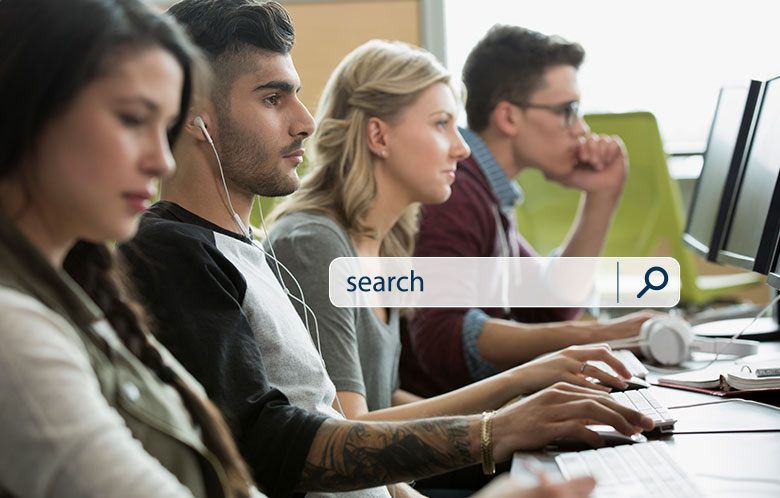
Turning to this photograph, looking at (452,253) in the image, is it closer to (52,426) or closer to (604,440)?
(604,440)

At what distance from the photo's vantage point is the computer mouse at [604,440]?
1.05 m

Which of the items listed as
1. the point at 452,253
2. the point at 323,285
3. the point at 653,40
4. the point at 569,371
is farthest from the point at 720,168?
the point at 653,40

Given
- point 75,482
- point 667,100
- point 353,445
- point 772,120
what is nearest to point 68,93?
point 75,482

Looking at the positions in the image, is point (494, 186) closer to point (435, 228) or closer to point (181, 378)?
point (435, 228)

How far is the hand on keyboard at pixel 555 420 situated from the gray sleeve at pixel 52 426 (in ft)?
1.77

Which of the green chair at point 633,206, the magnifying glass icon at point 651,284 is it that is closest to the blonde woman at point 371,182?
the magnifying glass icon at point 651,284

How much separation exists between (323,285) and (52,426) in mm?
884

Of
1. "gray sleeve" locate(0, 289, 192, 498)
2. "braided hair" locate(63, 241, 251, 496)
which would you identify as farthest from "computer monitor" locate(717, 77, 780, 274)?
"gray sleeve" locate(0, 289, 192, 498)

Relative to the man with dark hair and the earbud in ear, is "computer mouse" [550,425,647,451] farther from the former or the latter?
the earbud in ear

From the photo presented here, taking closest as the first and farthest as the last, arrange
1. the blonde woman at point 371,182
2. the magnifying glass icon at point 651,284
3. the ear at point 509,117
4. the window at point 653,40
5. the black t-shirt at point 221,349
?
A: the black t-shirt at point 221,349 < the blonde woman at point 371,182 < the ear at point 509,117 < the magnifying glass icon at point 651,284 < the window at point 653,40

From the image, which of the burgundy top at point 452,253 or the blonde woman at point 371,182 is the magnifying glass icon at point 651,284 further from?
the blonde woman at point 371,182

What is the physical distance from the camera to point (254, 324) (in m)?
1.11

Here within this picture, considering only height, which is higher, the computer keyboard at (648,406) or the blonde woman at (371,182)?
the blonde woman at (371,182)

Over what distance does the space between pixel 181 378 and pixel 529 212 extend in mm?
2807
